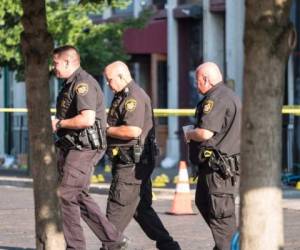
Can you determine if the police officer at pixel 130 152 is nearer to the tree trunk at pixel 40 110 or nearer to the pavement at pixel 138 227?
the pavement at pixel 138 227

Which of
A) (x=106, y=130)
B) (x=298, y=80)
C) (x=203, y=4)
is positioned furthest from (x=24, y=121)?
(x=106, y=130)

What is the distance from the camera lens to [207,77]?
8930mm

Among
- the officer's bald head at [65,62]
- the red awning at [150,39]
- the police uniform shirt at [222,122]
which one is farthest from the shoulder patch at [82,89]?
the red awning at [150,39]

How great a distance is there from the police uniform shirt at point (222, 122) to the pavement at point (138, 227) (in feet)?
7.11

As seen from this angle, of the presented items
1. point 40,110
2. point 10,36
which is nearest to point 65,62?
point 40,110

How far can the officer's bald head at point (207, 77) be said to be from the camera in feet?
29.2

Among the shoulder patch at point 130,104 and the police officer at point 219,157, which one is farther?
the shoulder patch at point 130,104

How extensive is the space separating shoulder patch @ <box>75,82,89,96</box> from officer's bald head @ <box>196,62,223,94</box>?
99 centimetres

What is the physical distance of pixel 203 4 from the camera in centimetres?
2512

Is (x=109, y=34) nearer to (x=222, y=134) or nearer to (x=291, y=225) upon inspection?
(x=291, y=225)

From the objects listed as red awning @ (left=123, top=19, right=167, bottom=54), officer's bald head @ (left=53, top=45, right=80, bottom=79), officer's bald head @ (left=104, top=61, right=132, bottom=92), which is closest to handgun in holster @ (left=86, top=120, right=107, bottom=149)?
officer's bald head @ (left=104, top=61, right=132, bottom=92)

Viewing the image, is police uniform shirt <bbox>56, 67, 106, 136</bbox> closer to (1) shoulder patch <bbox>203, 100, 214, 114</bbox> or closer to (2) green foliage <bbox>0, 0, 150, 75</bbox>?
(1) shoulder patch <bbox>203, 100, 214, 114</bbox>

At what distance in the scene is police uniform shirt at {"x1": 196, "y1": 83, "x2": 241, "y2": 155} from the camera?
8.66m

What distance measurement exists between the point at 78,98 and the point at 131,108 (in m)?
0.48
